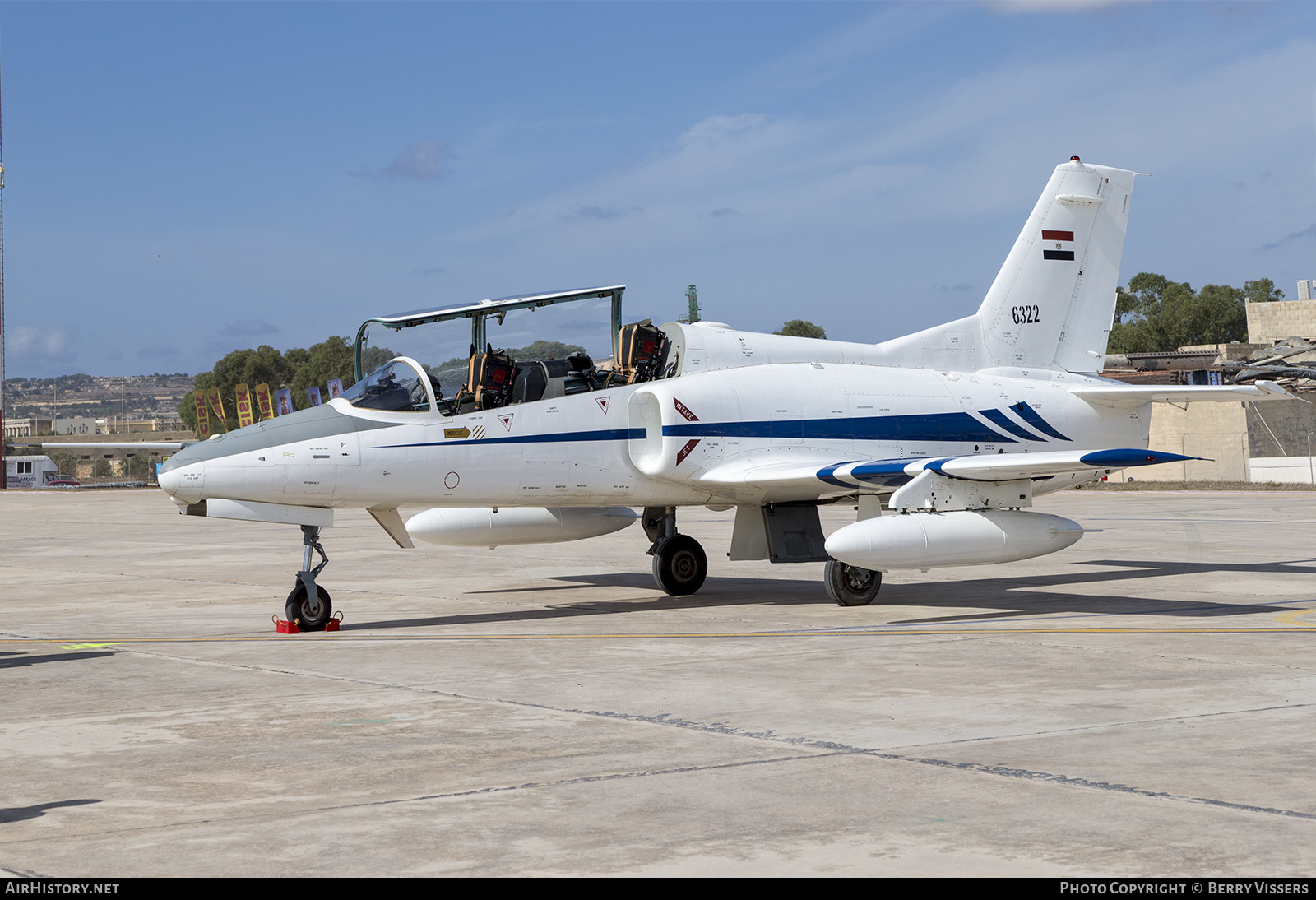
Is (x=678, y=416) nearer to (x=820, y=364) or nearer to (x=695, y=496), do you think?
(x=695, y=496)

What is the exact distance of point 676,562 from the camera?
Result: 1575cm

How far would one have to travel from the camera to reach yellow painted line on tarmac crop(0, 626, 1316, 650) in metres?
11.3

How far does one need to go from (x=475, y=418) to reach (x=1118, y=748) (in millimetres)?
8111

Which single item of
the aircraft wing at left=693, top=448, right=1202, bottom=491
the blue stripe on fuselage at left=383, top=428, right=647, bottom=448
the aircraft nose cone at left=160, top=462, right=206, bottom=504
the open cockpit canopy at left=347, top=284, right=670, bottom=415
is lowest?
the aircraft wing at left=693, top=448, right=1202, bottom=491

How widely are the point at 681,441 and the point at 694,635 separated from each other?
2.71m

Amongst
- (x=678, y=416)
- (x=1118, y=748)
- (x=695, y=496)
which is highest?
(x=678, y=416)

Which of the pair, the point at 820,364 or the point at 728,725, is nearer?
the point at 728,725

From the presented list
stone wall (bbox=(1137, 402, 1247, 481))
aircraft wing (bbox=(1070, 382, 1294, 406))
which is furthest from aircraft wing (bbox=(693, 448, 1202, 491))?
stone wall (bbox=(1137, 402, 1247, 481))

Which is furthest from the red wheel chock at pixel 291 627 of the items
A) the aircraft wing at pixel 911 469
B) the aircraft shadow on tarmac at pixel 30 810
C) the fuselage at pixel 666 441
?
the aircraft shadow on tarmac at pixel 30 810

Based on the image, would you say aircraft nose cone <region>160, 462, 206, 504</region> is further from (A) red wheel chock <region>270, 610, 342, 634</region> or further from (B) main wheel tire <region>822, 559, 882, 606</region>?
(B) main wheel tire <region>822, 559, 882, 606</region>

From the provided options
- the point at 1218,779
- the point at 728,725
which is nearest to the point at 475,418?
the point at 728,725

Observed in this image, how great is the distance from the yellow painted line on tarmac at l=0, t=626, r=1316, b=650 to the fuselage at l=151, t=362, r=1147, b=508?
1.39 meters

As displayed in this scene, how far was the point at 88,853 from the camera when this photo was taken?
4891 millimetres

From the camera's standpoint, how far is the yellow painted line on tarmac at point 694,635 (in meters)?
11.3
